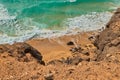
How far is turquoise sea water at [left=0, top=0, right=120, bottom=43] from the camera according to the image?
2025 cm

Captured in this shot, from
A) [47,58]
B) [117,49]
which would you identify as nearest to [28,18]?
[47,58]

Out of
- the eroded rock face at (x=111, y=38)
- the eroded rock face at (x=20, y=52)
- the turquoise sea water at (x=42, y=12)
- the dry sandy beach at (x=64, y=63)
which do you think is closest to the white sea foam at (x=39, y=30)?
the turquoise sea water at (x=42, y=12)

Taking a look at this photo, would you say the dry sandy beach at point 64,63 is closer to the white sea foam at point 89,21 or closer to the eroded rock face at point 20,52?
the eroded rock face at point 20,52

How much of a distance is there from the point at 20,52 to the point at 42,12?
12.5 m

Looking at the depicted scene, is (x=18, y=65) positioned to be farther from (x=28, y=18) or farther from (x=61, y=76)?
(x=28, y=18)

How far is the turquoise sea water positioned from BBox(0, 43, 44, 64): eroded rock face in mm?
8016

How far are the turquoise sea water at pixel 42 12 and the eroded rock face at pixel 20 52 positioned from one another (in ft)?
26.3

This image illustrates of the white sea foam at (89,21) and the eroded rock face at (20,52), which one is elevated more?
the eroded rock face at (20,52)

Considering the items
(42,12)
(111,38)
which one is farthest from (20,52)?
(42,12)

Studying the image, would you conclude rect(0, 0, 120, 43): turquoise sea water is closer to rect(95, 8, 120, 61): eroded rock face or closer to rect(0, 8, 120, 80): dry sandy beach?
rect(0, 8, 120, 80): dry sandy beach

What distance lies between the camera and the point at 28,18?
71.6 feet

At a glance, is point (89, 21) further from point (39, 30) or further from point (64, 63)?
point (64, 63)

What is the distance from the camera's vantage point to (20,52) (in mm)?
10664

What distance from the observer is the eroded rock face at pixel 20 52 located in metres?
10.2
